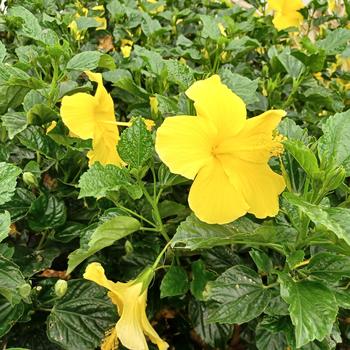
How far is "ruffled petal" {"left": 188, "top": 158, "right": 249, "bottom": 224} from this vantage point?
2.95 ft

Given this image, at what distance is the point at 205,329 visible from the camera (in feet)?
3.42

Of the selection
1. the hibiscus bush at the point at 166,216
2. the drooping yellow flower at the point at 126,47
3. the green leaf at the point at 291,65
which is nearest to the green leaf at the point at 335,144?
the hibiscus bush at the point at 166,216

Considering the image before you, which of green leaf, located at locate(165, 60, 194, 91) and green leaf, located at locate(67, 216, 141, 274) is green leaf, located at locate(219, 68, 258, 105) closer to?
green leaf, located at locate(165, 60, 194, 91)

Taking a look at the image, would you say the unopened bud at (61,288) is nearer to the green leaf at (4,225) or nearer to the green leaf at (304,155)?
the green leaf at (4,225)

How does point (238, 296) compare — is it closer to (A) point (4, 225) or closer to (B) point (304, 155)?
(B) point (304, 155)

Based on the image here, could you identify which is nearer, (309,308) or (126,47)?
(309,308)

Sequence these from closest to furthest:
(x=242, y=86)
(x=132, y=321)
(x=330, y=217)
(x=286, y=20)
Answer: (x=330, y=217) < (x=132, y=321) < (x=242, y=86) < (x=286, y=20)

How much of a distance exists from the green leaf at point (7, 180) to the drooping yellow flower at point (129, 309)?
0.52 ft

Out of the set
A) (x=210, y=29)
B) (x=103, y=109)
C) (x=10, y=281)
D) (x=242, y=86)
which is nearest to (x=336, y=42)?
(x=210, y=29)

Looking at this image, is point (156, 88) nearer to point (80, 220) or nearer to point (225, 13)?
point (80, 220)

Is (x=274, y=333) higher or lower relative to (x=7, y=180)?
lower

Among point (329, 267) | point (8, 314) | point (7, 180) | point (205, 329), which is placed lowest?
point (205, 329)

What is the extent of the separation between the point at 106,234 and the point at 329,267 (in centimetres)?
34

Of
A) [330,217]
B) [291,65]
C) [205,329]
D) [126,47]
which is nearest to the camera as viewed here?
[330,217]
